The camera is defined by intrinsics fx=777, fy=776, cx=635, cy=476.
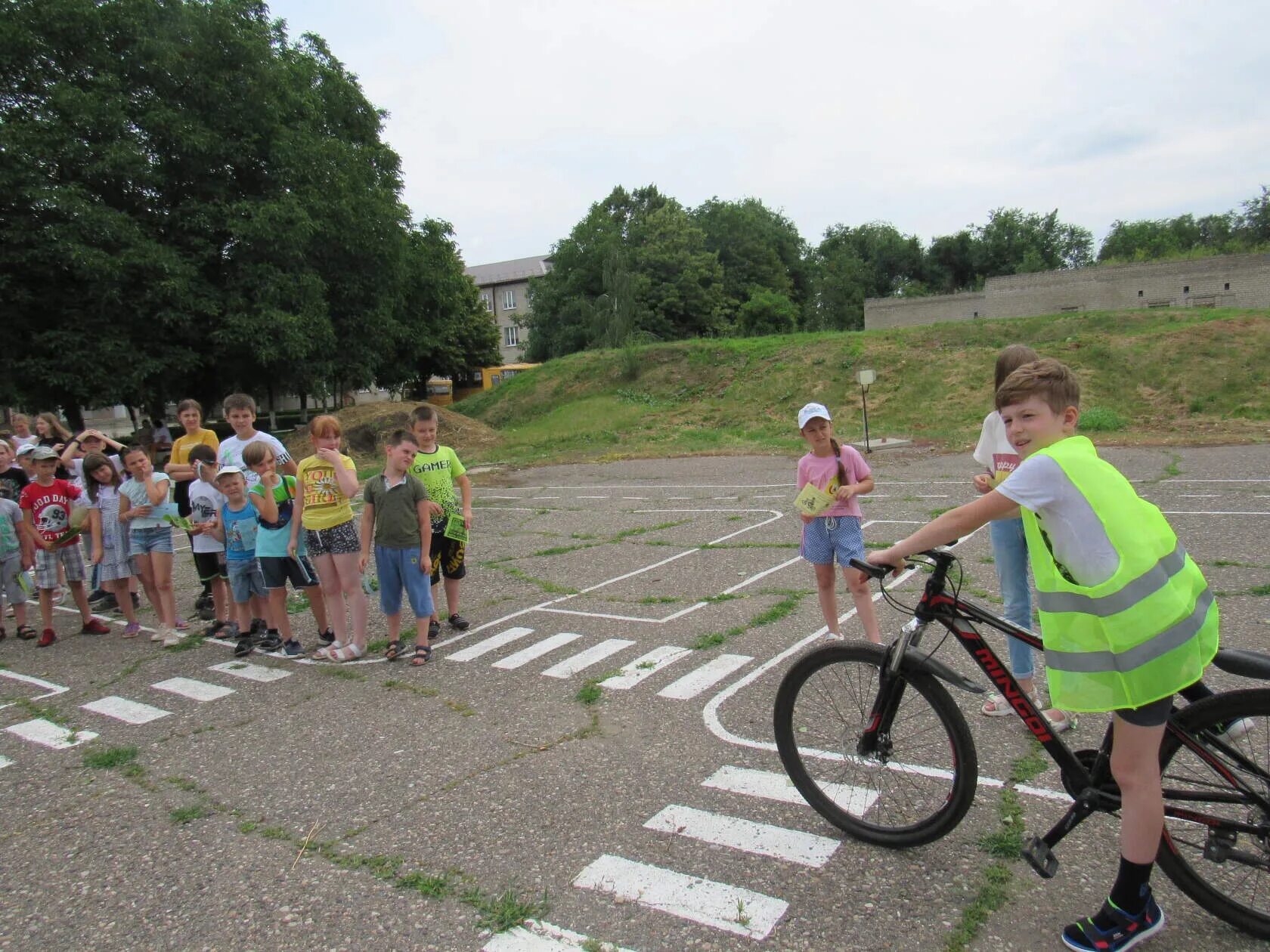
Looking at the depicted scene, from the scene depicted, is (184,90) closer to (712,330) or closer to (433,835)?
(433,835)

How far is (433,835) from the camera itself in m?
3.53

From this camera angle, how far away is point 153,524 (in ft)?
23.4

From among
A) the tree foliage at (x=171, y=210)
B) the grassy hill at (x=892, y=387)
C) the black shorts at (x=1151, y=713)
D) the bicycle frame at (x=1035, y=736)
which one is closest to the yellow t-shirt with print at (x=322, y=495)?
the bicycle frame at (x=1035, y=736)

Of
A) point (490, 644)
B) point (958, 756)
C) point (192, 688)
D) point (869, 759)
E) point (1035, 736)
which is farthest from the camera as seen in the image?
point (490, 644)

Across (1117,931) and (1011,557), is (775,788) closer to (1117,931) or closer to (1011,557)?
(1117,931)

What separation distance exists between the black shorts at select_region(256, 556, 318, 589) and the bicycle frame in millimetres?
4838

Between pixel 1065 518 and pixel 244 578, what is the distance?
6.40 m

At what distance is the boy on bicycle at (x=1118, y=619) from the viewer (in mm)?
2322

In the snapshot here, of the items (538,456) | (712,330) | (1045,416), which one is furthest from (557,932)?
(712,330)

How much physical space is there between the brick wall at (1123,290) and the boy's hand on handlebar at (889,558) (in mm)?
37121

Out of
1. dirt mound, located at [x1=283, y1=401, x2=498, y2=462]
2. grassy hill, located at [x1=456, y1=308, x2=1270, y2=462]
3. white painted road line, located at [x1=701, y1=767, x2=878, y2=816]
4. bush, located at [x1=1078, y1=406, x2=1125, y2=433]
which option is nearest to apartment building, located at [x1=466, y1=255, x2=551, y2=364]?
grassy hill, located at [x1=456, y1=308, x2=1270, y2=462]

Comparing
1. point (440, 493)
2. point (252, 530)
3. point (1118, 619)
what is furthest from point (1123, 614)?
point (252, 530)

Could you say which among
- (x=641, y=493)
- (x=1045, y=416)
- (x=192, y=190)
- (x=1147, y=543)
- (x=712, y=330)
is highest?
(x=192, y=190)

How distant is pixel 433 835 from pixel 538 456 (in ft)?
67.6
